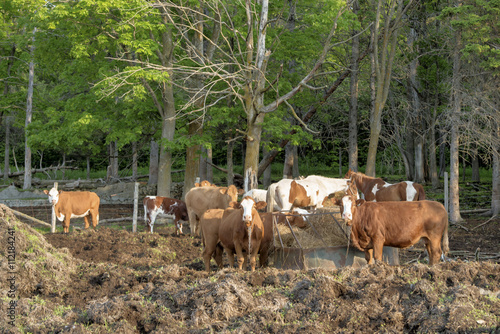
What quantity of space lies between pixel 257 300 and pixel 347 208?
11.2 ft

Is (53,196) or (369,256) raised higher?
(53,196)

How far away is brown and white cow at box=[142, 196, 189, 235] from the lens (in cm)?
1709

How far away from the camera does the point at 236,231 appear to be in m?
10.1

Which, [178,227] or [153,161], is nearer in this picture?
[178,227]

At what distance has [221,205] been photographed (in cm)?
1655

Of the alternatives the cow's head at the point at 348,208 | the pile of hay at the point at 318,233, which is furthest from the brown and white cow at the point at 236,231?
the cow's head at the point at 348,208

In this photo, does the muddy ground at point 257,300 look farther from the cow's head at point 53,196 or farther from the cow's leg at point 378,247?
the cow's head at point 53,196

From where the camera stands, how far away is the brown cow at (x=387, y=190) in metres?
16.0

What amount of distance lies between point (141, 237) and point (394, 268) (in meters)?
8.57

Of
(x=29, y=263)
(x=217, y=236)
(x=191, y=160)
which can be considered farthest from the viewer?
(x=191, y=160)

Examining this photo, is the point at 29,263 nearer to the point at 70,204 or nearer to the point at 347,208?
the point at 347,208

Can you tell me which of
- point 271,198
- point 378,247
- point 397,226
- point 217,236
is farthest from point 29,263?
point 271,198

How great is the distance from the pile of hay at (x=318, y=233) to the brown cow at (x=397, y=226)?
0.46 meters

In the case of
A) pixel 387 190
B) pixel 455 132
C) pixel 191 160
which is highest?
pixel 455 132
